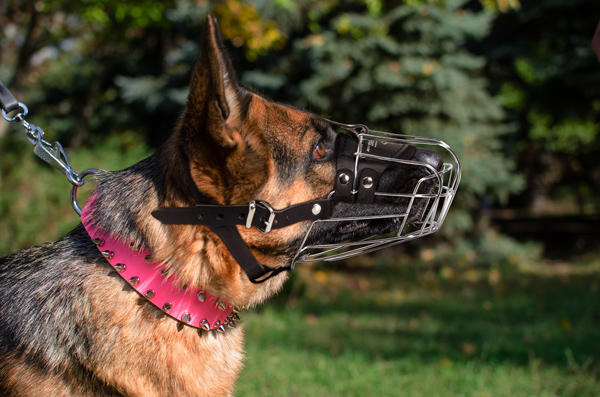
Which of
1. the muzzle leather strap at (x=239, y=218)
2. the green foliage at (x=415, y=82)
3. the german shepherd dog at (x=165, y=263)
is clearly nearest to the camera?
the german shepherd dog at (x=165, y=263)

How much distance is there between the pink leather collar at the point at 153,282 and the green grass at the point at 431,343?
2.10 m

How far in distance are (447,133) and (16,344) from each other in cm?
842

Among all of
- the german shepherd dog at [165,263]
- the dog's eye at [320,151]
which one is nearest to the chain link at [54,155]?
the german shepherd dog at [165,263]

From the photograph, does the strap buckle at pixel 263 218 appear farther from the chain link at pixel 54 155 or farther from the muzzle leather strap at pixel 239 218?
the chain link at pixel 54 155

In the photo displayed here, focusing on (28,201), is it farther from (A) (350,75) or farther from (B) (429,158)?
(B) (429,158)

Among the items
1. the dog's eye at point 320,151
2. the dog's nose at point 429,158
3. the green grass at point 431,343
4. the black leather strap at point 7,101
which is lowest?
the green grass at point 431,343

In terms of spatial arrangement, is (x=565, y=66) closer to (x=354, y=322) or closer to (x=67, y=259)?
(x=354, y=322)

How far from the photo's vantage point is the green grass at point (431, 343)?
385 centimetres

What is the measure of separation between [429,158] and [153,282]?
4.60 ft

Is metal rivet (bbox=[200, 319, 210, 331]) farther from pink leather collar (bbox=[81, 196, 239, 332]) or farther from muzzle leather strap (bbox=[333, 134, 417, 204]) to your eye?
muzzle leather strap (bbox=[333, 134, 417, 204])

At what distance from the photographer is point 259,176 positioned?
211 cm

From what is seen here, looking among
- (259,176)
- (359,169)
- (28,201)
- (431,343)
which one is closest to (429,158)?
(359,169)

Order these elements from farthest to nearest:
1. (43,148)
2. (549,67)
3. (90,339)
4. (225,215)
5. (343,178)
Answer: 1. (549,67)
2. (43,148)
3. (343,178)
4. (225,215)
5. (90,339)

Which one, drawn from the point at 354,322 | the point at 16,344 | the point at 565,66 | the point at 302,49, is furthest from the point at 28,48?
the point at 565,66
